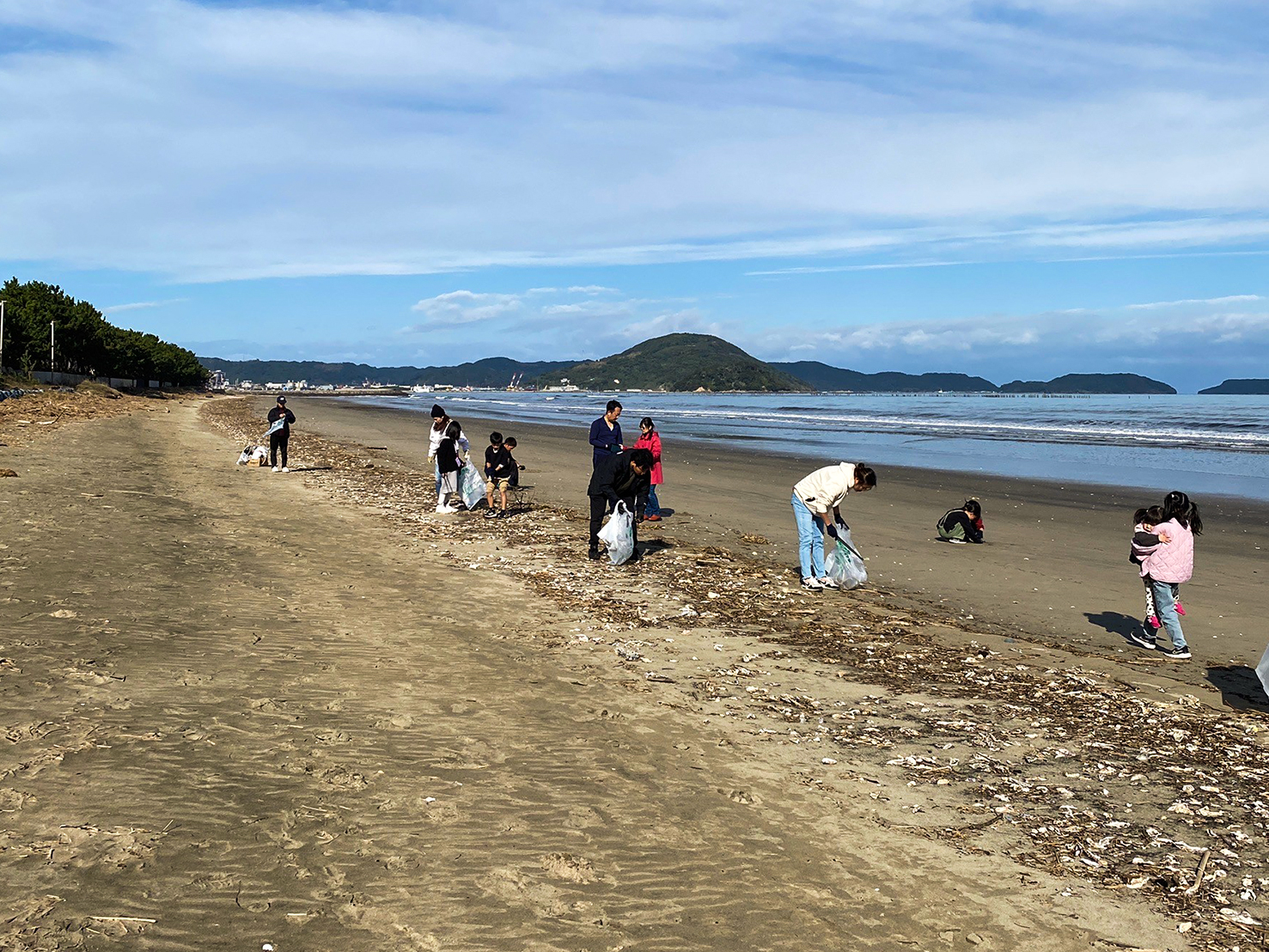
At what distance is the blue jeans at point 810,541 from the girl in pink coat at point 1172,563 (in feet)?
11.7

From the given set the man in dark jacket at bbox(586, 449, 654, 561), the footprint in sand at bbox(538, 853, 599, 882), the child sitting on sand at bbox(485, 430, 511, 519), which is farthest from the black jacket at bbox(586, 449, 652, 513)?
the footprint in sand at bbox(538, 853, 599, 882)

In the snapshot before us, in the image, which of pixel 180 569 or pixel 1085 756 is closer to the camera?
pixel 1085 756

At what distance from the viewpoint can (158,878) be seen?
14.3 feet

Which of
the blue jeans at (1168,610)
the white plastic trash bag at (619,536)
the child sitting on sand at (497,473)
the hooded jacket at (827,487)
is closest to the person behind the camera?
the blue jeans at (1168,610)

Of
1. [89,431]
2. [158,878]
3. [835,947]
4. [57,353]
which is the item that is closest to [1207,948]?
[835,947]

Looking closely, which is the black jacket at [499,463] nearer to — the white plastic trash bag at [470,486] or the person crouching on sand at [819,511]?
the white plastic trash bag at [470,486]

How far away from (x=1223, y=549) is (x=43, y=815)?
16572mm

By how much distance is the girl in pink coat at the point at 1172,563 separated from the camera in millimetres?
9219

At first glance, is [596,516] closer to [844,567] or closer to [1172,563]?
[844,567]

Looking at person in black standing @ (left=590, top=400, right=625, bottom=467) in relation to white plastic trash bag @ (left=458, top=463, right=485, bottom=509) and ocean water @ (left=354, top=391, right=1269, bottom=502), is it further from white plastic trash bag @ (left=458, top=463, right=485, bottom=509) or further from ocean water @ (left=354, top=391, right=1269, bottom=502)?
ocean water @ (left=354, top=391, right=1269, bottom=502)

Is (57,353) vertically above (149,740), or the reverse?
(57,353)

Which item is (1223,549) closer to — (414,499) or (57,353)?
(414,499)

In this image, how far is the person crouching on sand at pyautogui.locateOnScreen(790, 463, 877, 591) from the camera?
11.2 meters

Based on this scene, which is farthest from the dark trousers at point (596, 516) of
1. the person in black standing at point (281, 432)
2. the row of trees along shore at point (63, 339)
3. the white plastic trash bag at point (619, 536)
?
the row of trees along shore at point (63, 339)
